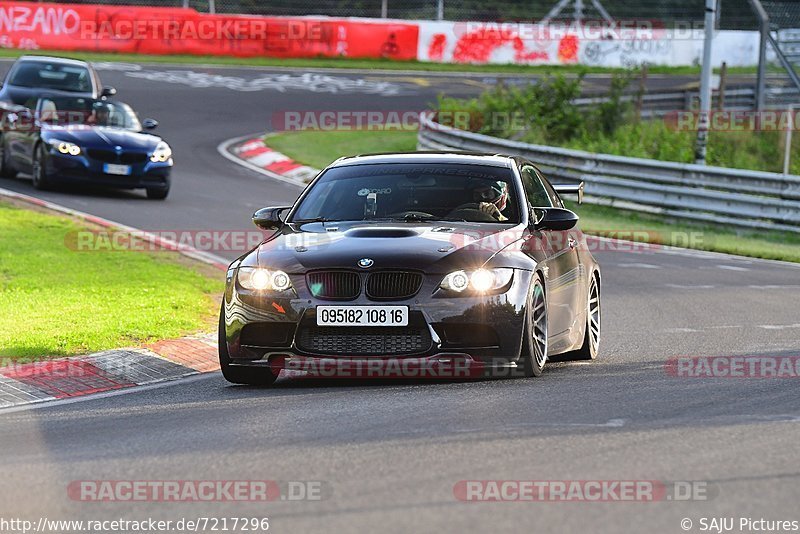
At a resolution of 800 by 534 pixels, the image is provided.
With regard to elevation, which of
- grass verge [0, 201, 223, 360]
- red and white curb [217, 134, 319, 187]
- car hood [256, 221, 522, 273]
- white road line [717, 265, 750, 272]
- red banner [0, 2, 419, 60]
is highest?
red banner [0, 2, 419, 60]

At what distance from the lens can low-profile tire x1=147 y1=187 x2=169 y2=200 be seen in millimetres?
22312

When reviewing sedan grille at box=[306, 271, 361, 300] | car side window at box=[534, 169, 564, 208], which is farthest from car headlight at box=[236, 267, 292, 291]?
car side window at box=[534, 169, 564, 208]

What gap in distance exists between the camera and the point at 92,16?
4209 cm

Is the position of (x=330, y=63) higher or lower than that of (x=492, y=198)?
higher

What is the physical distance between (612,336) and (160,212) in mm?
10136

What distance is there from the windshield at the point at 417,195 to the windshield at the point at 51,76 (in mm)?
15144

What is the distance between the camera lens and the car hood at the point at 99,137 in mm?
21844

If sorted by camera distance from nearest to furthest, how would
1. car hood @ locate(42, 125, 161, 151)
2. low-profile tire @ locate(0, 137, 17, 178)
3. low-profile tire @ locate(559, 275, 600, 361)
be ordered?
low-profile tire @ locate(559, 275, 600, 361) < car hood @ locate(42, 125, 161, 151) < low-profile tire @ locate(0, 137, 17, 178)

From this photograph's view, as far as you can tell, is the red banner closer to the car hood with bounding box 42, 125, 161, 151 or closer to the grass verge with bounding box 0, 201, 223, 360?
the car hood with bounding box 42, 125, 161, 151

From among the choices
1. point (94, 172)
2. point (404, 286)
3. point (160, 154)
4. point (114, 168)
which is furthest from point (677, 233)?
point (404, 286)

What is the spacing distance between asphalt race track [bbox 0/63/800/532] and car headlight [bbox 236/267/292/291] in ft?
2.11

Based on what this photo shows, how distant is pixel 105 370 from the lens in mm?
9898

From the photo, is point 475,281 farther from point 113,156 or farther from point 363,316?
point 113,156

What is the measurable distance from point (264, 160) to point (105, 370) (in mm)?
19455
